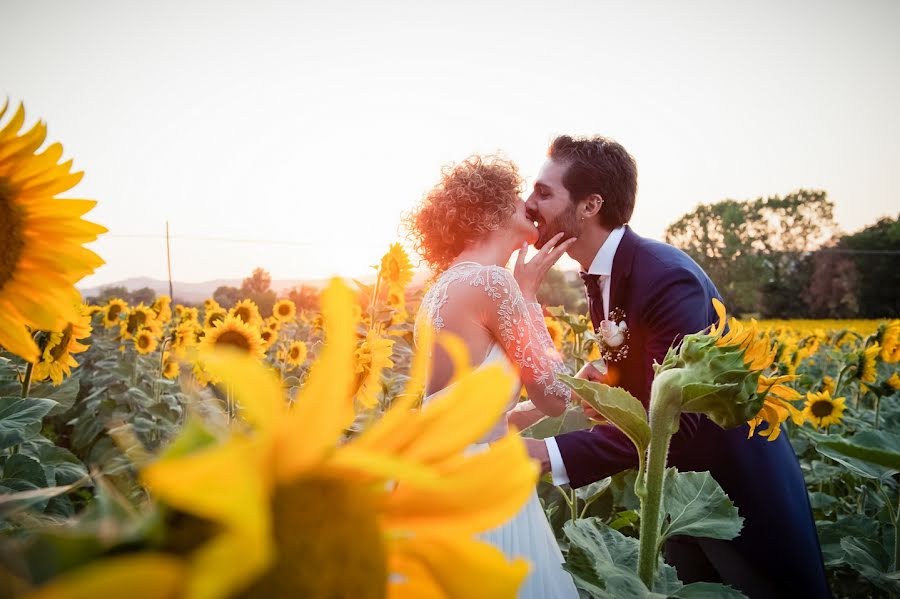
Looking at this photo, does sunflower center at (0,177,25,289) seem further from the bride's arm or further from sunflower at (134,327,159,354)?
sunflower at (134,327,159,354)

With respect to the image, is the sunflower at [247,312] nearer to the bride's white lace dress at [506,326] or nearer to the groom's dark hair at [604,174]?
the bride's white lace dress at [506,326]

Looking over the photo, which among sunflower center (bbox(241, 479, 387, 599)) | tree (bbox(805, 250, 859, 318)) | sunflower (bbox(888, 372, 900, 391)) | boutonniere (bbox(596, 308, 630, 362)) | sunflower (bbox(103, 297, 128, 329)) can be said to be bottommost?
tree (bbox(805, 250, 859, 318))

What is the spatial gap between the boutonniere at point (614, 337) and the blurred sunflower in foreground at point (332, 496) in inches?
95.7

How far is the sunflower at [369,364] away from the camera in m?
2.96

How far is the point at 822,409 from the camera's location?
5.02m

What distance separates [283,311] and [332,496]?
8488 millimetres

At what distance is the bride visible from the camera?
2.30m

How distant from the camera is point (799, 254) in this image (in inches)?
1794

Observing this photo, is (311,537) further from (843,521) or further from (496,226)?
(843,521)

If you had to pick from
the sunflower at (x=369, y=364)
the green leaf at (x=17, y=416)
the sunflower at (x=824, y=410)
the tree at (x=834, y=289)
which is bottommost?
the tree at (x=834, y=289)

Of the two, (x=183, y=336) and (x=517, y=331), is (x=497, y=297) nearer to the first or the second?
(x=517, y=331)

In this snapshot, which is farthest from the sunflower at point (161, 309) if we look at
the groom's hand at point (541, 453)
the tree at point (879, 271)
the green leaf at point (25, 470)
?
the tree at point (879, 271)

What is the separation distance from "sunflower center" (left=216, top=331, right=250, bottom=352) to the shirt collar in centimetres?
312

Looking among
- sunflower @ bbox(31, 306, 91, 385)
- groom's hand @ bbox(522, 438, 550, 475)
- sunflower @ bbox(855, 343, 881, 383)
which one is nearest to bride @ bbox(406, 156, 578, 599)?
groom's hand @ bbox(522, 438, 550, 475)
